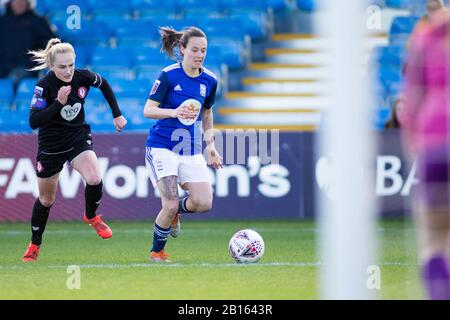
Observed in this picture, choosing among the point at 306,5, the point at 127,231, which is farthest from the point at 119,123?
the point at 306,5

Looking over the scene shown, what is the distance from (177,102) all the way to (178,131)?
228 mm

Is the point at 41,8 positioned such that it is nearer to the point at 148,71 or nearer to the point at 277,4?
the point at 148,71

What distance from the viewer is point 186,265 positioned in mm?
7949

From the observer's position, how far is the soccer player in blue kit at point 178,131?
789cm

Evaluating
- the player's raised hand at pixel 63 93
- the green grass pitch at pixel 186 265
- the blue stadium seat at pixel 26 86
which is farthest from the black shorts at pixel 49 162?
the blue stadium seat at pixel 26 86

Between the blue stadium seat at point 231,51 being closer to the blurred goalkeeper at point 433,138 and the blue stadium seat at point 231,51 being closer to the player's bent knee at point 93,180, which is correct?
the player's bent knee at point 93,180

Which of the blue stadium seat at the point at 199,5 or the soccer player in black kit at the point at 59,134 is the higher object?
the blue stadium seat at the point at 199,5

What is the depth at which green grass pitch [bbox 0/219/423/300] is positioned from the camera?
21.4 feet

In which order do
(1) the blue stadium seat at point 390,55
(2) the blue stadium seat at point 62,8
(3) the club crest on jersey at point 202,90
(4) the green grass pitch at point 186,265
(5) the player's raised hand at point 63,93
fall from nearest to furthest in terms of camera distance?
1. (4) the green grass pitch at point 186,265
2. (5) the player's raised hand at point 63,93
3. (3) the club crest on jersey at point 202,90
4. (1) the blue stadium seat at point 390,55
5. (2) the blue stadium seat at point 62,8

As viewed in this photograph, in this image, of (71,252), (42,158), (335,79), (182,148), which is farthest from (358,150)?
(71,252)

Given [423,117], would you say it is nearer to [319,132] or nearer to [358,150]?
[358,150]

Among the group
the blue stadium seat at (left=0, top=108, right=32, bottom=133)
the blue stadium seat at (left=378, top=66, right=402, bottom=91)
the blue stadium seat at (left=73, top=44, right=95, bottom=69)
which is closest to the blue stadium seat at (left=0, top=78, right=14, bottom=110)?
the blue stadium seat at (left=0, top=108, right=32, bottom=133)

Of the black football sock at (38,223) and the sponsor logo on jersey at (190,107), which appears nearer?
the sponsor logo on jersey at (190,107)

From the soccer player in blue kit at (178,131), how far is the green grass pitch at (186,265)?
46cm
